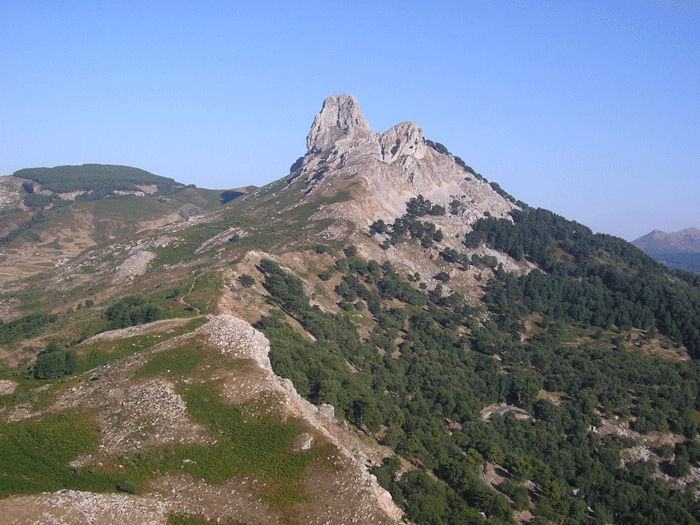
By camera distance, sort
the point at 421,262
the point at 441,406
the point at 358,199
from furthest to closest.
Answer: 1. the point at 358,199
2. the point at 421,262
3. the point at 441,406

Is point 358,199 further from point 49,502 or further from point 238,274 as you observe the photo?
point 49,502

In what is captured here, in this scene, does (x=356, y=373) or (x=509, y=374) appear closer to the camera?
(x=356, y=373)

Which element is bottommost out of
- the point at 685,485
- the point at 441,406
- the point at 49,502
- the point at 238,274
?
the point at 685,485

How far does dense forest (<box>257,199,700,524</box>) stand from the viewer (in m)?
62.5

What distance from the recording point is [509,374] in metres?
112

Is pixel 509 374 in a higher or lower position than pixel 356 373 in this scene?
lower

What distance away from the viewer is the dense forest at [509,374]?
6253cm

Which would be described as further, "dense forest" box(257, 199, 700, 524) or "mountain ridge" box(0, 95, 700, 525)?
"dense forest" box(257, 199, 700, 524)

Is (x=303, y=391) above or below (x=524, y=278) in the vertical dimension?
below

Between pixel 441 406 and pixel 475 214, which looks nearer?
pixel 441 406

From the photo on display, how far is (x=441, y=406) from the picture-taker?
8694cm

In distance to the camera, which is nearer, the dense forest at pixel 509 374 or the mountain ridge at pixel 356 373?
the mountain ridge at pixel 356 373

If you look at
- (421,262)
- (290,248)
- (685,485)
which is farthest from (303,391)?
(421,262)

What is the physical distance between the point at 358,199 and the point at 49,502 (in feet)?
490
